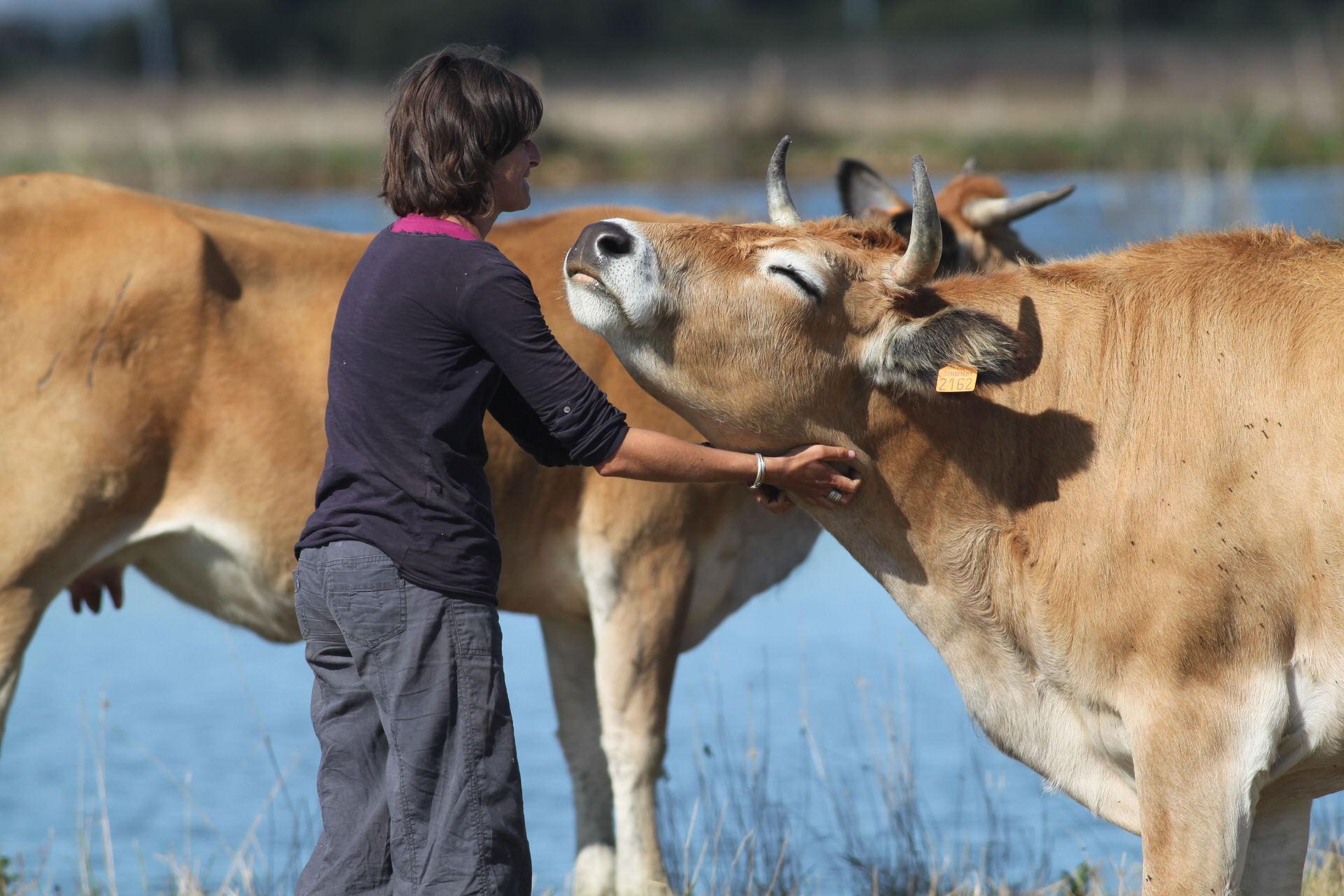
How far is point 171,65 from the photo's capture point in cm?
4809

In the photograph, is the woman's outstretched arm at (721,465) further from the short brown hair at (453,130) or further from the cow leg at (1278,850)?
the cow leg at (1278,850)

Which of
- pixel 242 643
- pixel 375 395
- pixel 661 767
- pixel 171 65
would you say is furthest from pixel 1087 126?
pixel 171 65

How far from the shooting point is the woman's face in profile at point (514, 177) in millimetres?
3676

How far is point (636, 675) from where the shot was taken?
5.39m

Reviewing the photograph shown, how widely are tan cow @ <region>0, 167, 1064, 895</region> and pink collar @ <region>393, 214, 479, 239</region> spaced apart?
1.50 metres

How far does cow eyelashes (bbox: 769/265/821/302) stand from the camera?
3805 millimetres

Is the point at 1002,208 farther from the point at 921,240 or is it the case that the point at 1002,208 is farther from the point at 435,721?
the point at 435,721

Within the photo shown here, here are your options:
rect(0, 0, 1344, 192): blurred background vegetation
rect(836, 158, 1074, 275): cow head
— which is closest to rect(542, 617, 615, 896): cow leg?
rect(836, 158, 1074, 275): cow head

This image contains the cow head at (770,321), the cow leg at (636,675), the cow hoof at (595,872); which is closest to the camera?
the cow head at (770,321)

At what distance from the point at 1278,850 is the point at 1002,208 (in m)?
2.90

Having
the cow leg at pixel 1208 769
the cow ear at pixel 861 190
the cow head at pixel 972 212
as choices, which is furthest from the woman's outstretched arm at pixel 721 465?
the cow ear at pixel 861 190

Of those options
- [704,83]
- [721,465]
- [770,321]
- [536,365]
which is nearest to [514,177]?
[536,365]

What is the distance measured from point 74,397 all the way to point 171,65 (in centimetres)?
4654

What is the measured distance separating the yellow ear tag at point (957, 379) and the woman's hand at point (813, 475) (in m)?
0.29
